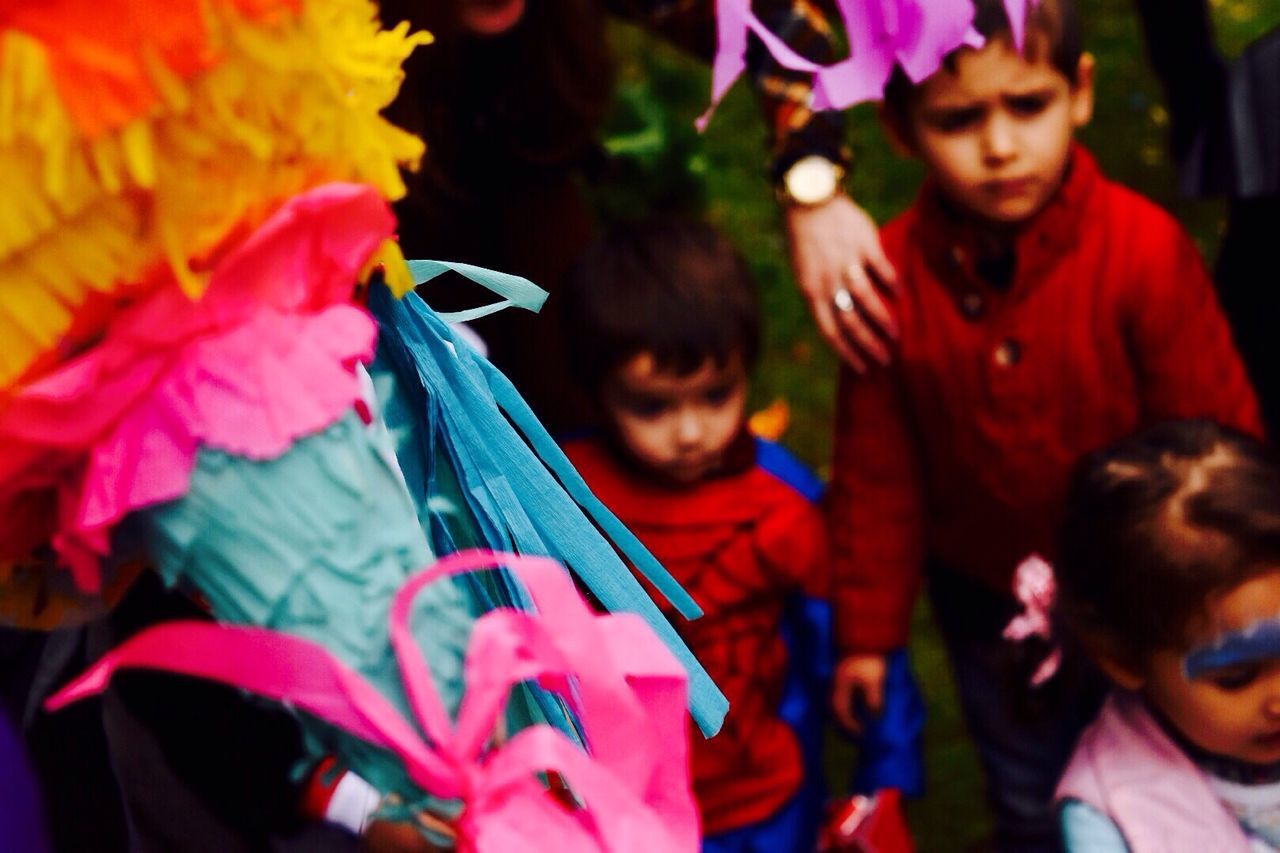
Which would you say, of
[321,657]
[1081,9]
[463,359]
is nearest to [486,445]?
[463,359]

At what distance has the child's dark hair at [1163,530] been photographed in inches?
45.8

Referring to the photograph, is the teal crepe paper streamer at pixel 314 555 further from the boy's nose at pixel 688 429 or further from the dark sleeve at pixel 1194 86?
the dark sleeve at pixel 1194 86

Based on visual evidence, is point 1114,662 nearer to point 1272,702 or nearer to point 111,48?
point 1272,702

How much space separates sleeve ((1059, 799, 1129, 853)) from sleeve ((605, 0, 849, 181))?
67 cm

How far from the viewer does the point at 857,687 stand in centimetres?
151

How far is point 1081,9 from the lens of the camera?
10.3 ft

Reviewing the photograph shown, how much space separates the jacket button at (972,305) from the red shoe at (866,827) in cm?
53

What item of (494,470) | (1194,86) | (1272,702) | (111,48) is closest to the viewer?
(111,48)

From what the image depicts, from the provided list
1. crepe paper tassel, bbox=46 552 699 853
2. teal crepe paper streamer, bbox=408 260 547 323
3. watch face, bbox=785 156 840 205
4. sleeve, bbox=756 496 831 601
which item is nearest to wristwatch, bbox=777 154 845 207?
watch face, bbox=785 156 840 205

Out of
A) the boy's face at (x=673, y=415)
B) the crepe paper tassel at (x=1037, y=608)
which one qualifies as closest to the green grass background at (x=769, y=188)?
the crepe paper tassel at (x=1037, y=608)

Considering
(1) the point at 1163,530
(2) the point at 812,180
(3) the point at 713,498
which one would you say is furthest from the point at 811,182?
(1) the point at 1163,530

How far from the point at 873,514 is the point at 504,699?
95 centimetres

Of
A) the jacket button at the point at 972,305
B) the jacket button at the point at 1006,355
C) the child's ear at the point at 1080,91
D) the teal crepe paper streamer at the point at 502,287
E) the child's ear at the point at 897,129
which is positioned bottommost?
the jacket button at the point at 1006,355

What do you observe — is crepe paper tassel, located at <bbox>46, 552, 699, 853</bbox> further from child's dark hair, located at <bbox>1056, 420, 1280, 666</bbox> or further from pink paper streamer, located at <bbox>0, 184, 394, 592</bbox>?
child's dark hair, located at <bbox>1056, 420, 1280, 666</bbox>
